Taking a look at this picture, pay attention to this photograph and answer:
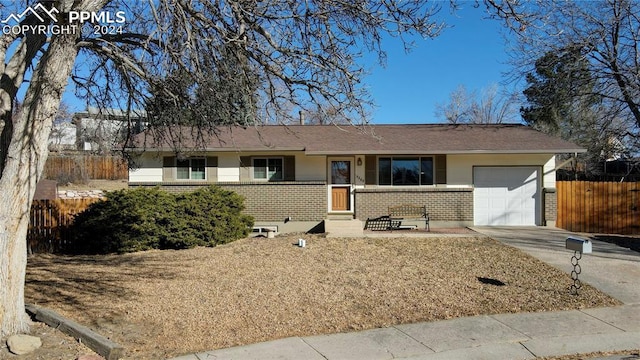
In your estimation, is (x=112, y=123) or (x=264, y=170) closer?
(x=112, y=123)

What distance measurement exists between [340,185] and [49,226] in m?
9.45

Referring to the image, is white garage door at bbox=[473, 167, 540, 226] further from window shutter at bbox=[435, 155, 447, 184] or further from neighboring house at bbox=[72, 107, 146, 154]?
neighboring house at bbox=[72, 107, 146, 154]

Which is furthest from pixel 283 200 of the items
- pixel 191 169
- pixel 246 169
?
pixel 191 169

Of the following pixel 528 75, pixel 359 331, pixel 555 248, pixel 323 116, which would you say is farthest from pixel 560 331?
pixel 528 75

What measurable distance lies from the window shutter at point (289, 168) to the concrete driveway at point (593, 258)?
6.75 meters

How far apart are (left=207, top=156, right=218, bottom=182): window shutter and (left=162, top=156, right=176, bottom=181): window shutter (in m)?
1.26

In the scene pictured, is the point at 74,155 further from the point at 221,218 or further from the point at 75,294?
the point at 75,294

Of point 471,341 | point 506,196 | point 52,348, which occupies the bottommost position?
point 471,341

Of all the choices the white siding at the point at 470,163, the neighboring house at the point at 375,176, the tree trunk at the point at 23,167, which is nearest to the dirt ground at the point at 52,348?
the tree trunk at the point at 23,167

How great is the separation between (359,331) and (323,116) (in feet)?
9.93

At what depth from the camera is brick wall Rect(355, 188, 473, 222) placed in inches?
656

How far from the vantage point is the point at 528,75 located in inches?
766

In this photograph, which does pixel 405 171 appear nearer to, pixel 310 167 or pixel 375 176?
pixel 375 176

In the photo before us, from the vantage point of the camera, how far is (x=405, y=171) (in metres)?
17.2
